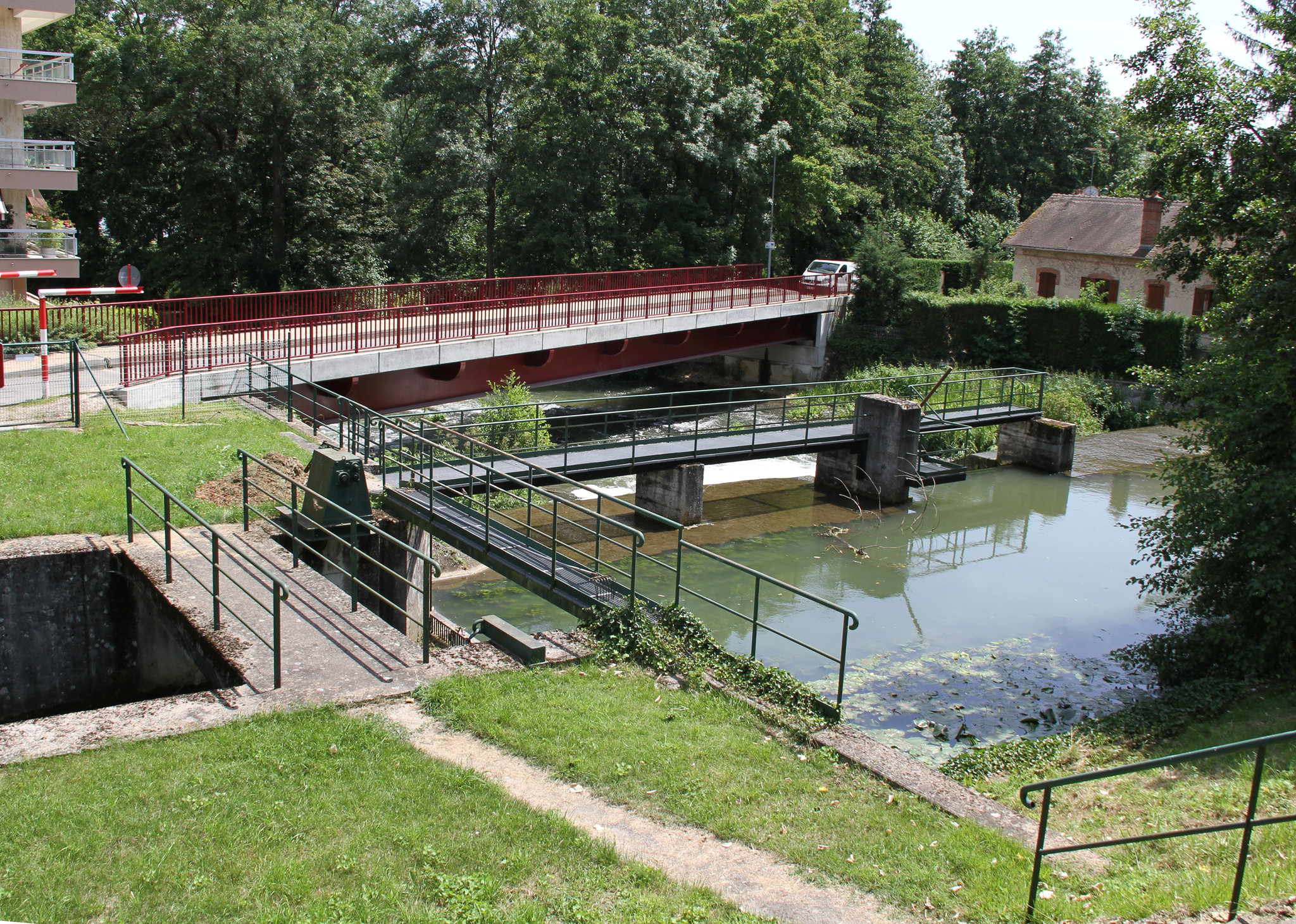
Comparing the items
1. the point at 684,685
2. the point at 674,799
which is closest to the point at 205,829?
the point at 674,799

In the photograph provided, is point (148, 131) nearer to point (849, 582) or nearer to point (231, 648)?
point (849, 582)

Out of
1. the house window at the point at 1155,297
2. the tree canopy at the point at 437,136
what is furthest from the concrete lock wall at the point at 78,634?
the house window at the point at 1155,297

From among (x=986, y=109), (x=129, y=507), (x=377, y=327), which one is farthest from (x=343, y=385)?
(x=986, y=109)

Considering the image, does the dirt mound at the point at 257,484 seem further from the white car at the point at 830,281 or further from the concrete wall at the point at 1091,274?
the concrete wall at the point at 1091,274

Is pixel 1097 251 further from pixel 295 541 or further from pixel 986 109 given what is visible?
pixel 295 541

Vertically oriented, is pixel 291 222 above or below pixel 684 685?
above

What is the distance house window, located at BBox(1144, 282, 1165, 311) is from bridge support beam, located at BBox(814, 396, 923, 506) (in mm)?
23203

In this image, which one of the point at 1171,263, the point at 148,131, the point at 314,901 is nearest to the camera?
the point at 314,901

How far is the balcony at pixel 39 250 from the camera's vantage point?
27703 millimetres

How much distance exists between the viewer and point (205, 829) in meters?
6.25

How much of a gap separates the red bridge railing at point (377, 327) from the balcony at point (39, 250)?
9.22 m

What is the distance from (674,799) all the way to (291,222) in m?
37.3

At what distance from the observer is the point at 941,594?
58.1 ft

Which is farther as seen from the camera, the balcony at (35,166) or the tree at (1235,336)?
the balcony at (35,166)
